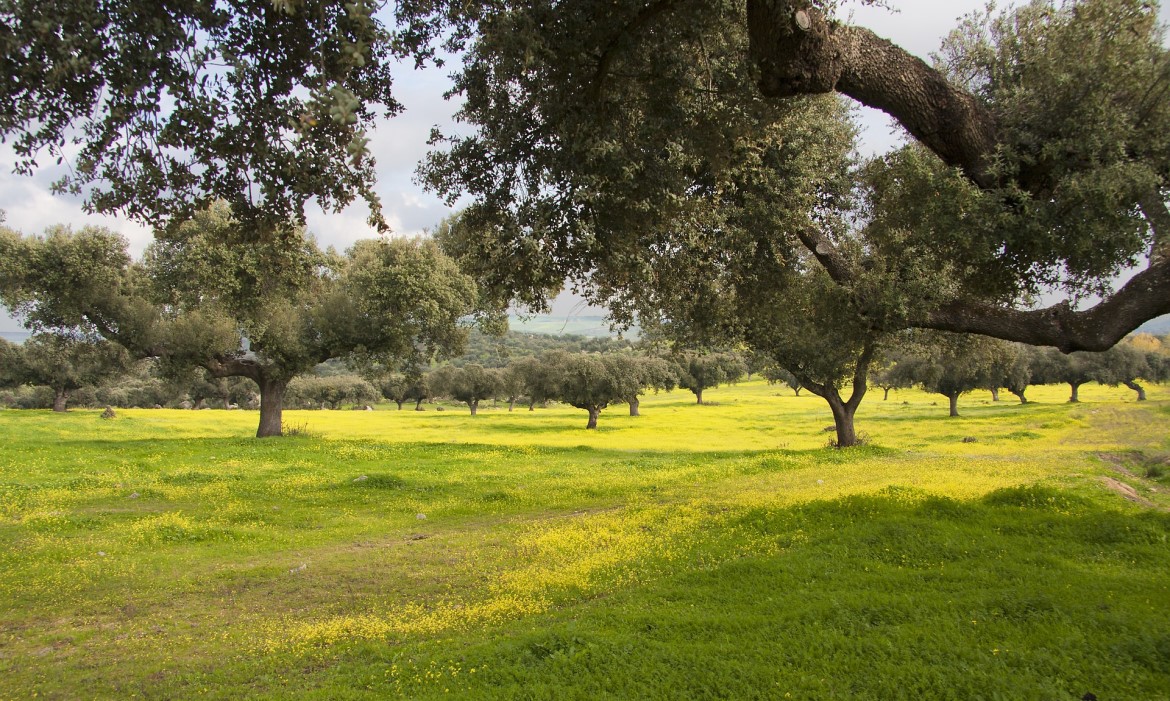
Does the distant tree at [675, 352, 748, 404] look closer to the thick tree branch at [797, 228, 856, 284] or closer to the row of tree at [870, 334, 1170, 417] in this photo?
the row of tree at [870, 334, 1170, 417]

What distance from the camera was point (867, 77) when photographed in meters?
7.88

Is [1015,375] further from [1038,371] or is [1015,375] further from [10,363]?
[10,363]

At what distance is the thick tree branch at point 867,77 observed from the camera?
6.89m

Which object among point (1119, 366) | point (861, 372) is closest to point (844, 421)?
point (861, 372)

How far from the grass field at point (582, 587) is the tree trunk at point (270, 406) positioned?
458 inches

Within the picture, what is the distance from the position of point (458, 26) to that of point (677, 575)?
28.2 ft

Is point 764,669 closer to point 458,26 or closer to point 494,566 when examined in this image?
point 494,566

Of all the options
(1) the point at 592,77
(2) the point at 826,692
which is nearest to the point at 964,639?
(2) the point at 826,692

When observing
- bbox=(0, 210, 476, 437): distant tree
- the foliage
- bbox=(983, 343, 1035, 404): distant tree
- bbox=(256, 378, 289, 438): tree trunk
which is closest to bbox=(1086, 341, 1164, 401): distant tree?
bbox=(983, 343, 1035, 404): distant tree

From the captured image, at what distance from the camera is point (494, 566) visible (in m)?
9.87

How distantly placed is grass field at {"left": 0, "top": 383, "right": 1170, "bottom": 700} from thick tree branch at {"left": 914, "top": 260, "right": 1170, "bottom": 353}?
9.00 ft

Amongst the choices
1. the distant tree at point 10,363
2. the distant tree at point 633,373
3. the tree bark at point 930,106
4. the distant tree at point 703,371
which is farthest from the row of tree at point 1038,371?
the distant tree at point 10,363

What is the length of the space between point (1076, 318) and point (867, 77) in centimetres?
483

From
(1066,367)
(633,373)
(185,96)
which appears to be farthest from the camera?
(1066,367)
